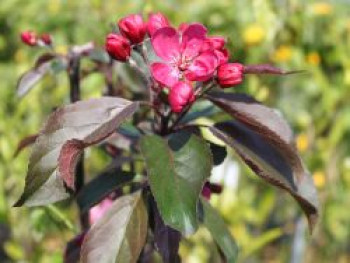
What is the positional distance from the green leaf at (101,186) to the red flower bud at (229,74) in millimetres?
291

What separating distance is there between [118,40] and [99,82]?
65.0 inches

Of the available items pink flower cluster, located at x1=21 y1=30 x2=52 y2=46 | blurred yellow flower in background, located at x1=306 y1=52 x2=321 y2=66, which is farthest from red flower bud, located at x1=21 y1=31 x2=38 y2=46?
blurred yellow flower in background, located at x1=306 y1=52 x2=321 y2=66

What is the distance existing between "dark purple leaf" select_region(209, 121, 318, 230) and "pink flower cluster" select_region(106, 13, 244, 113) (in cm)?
12

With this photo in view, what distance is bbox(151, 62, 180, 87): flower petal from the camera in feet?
3.22

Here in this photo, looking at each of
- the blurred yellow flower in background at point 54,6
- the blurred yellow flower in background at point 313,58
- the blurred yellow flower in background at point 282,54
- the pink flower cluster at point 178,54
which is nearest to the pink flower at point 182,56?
the pink flower cluster at point 178,54

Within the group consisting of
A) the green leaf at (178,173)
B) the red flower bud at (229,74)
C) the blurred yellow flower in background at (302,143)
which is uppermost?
the red flower bud at (229,74)

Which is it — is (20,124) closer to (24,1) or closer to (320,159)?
(320,159)

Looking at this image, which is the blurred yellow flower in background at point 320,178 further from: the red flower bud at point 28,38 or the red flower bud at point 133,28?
the red flower bud at point 133,28

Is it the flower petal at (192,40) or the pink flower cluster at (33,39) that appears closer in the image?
the flower petal at (192,40)

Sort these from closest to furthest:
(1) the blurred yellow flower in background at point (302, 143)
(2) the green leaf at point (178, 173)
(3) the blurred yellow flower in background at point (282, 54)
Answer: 1. (2) the green leaf at point (178, 173)
2. (1) the blurred yellow flower in background at point (302, 143)
3. (3) the blurred yellow flower in background at point (282, 54)

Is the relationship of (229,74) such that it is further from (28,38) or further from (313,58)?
(313,58)

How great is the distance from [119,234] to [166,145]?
0.14 m

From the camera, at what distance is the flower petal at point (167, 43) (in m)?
1.01

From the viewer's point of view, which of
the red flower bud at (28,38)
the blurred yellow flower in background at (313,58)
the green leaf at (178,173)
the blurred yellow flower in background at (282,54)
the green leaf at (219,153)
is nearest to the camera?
the green leaf at (178,173)
